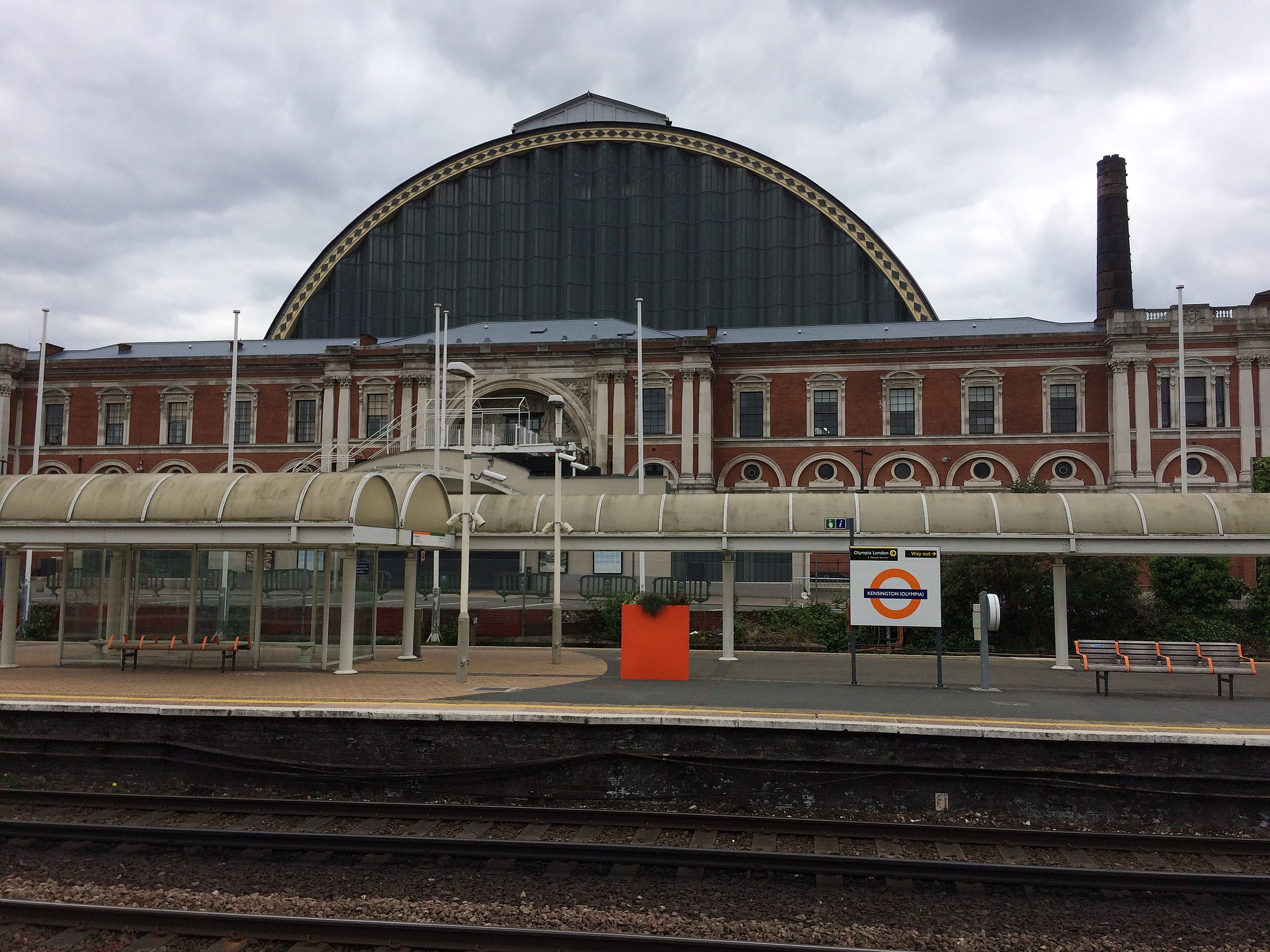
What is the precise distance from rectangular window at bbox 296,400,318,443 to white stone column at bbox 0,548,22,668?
3445 cm

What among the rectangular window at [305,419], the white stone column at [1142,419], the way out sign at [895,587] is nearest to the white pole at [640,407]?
the way out sign at [895,587]

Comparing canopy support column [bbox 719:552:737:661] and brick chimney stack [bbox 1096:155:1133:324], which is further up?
brick chimney stack [bbox 1096:155:1133:324]

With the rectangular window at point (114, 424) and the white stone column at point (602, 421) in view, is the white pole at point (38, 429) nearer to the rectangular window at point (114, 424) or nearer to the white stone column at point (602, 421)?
the rectangular window at point (114, 424)

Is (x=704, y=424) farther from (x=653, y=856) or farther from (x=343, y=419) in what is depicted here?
(x=653, y=856)

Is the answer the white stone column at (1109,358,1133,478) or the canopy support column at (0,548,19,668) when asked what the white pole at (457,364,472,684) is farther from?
the white stone column at (1109,358,1133,478)

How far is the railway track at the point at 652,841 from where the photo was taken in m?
9.56

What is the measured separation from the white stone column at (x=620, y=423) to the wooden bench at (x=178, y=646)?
99.5 ft

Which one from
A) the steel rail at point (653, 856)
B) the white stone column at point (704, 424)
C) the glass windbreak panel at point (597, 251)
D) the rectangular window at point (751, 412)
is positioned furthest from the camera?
the glass windbreak panel at point (597, 251)

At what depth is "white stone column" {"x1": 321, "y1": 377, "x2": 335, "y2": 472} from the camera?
51406mm

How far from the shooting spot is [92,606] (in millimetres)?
19953

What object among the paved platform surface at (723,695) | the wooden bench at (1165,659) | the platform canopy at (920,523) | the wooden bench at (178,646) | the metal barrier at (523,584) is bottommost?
the paved platform surface at (723,695)

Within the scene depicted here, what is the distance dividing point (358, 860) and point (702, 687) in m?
7.55

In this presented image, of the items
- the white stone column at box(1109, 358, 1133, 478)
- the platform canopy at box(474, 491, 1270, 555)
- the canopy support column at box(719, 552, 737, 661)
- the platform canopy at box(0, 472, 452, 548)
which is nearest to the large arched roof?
the white stone column at box(1109, 358, 1133, 478)

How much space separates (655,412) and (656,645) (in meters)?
32.3
